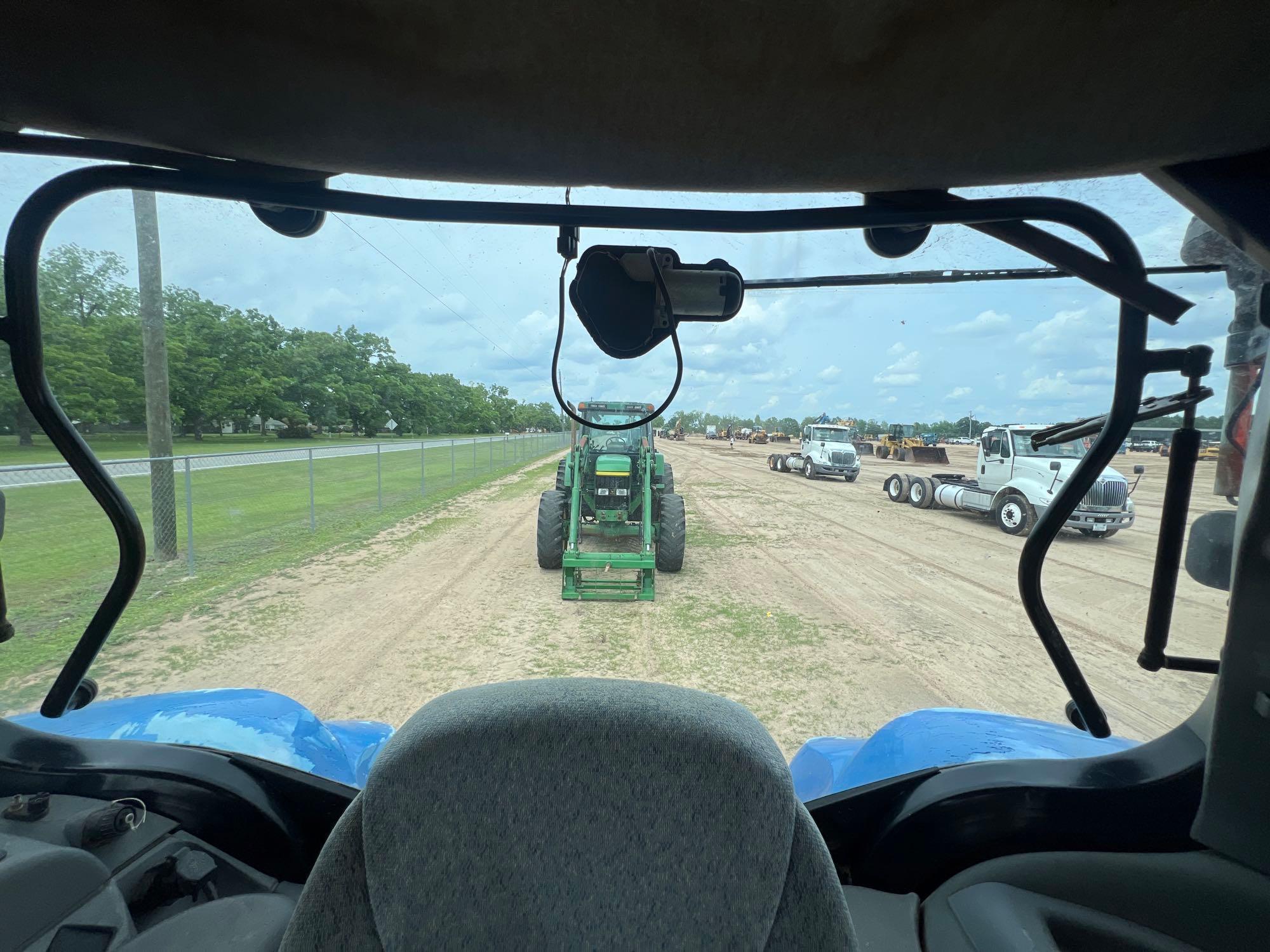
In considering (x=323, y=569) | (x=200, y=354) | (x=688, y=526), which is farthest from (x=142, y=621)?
(x=688, y=526)

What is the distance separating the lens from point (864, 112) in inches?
40.6

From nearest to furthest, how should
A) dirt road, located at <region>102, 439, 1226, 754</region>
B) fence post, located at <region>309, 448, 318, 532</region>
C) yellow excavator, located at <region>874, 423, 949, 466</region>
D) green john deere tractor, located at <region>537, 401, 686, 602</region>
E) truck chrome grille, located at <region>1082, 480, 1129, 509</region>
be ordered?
truck chrome grille, located at <region>1082, 480, 1129, 509</region>, dirt road, located at <region>102, 439, 1226, 754</region>, green john deere tractor, located at <region>537, 401, 686, 602</region>, fence post, located at <region>309, 448, 318, 532</region>, yellow excavator, located at <region>874, 423, 949, 466</region>

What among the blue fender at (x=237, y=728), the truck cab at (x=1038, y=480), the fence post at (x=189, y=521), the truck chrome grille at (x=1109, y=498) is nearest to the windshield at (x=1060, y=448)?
the truck cab at (x=1038, y=480)

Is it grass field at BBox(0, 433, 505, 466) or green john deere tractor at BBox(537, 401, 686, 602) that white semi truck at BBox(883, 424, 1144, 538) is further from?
green john deere tractor at BBox(537, 401, 686, 602)

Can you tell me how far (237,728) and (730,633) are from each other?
2.62 m

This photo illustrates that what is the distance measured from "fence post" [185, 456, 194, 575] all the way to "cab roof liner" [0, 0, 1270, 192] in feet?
12.8

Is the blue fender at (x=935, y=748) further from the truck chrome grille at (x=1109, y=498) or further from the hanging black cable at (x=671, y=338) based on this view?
the hanging black cable at (x=671, y=338)

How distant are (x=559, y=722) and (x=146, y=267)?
2.28 meters

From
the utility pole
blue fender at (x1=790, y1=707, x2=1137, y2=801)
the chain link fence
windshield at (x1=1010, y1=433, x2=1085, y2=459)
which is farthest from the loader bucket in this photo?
the utility pole

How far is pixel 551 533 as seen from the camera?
4.99 m

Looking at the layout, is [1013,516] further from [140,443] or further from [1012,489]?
[140,443]

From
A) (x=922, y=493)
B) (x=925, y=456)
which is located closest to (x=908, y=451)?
(x=925, y=456)

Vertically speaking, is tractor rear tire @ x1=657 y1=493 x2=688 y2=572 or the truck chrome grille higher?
the truck chrome grille

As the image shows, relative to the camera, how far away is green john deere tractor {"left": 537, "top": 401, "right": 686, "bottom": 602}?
14.6 ft
